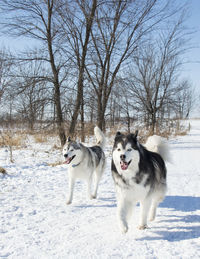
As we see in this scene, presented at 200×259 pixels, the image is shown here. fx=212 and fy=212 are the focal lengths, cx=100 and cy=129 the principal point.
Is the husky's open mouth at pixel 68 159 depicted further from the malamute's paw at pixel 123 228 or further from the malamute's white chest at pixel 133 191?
the malamute's paw at pixel 123 228

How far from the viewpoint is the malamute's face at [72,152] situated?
4.16 m

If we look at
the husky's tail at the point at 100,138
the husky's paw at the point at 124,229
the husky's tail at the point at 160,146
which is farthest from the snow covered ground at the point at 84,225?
the husky's tail at the point at 100,138

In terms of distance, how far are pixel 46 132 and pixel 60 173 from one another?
3.86 metres

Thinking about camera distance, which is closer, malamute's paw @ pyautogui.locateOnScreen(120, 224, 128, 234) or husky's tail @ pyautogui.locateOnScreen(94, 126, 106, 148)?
malamute's paw @ pyautogui.locateOnScreen(120, 224, 128, 234)

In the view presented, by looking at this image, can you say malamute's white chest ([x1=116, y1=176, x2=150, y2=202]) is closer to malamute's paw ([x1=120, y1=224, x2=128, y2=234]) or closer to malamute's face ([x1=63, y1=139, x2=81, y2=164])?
malamute's paw ([x1=120, y1=224, x2=128, y2=234])

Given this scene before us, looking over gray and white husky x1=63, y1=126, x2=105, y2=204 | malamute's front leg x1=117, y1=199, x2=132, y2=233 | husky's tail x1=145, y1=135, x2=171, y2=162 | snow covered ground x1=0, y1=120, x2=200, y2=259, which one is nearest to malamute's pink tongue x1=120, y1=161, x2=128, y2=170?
malamute's front leg x1=117, y1=199, x2=132, y2=233

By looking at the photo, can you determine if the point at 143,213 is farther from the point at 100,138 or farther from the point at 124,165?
the point at 100,138

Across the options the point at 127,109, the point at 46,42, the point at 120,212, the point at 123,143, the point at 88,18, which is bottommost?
the point at 120,212

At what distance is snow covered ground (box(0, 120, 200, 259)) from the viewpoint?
2393mm

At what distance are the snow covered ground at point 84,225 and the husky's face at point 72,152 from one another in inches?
32.7

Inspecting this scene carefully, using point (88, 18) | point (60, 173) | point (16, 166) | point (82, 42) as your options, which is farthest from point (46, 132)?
point (88, 18)

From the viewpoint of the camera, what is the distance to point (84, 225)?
3143 mm

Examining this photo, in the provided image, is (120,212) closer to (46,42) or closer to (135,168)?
(135,168)

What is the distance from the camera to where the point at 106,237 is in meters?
2.73
